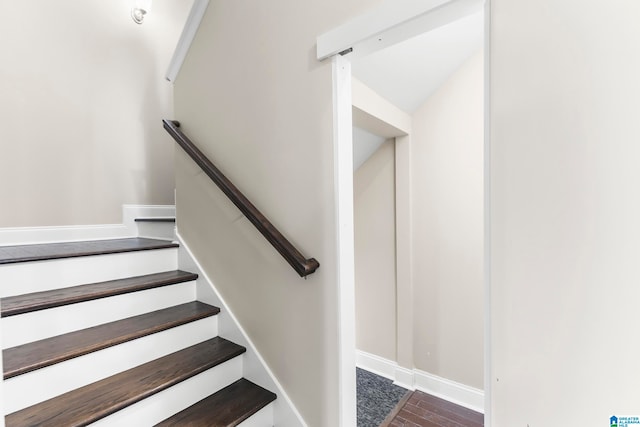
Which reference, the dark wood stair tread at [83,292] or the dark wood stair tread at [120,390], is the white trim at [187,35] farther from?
the dark wood stair tread at [120,390]

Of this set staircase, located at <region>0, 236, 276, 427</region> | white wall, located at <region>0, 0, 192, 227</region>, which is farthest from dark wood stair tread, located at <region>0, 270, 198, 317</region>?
white wall, located at <region>0, 0, 192, 227</region>

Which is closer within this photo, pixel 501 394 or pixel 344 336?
pixel 501 394

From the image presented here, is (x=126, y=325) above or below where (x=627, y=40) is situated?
below

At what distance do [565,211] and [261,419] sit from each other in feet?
4.86

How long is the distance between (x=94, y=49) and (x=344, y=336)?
112 inches

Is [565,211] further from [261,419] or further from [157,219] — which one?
[157,219]

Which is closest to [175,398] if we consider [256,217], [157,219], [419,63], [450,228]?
[256,217]

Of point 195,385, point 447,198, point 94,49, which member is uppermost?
point 94,49

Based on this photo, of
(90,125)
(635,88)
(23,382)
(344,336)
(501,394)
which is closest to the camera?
(635,88)

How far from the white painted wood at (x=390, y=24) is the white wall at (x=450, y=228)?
1.17 m

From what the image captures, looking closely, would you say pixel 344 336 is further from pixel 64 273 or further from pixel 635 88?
pixel 64 273

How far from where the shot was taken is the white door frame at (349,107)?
89cm

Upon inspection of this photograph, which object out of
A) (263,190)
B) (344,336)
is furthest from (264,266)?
(344,336)

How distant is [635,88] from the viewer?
1.85ft
